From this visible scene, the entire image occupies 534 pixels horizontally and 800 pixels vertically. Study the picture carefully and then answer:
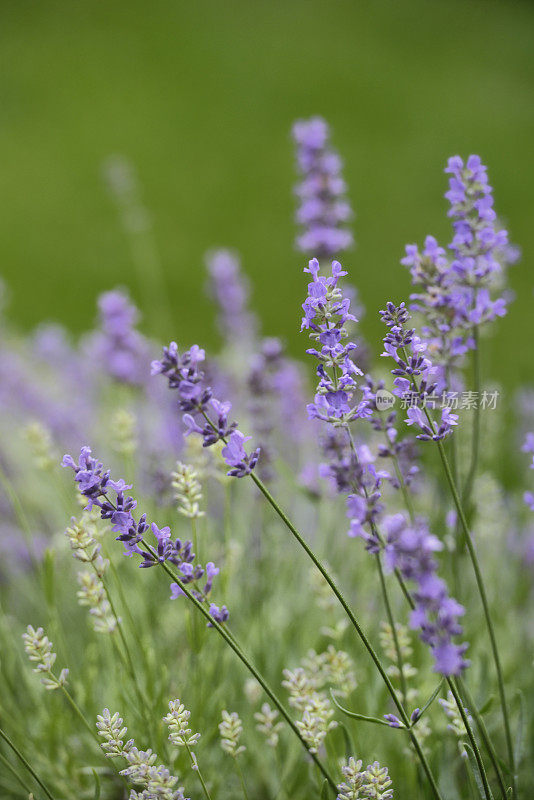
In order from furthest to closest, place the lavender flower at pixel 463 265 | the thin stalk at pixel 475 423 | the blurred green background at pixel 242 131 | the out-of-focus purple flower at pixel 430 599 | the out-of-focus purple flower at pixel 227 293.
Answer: the blurred green background at pixel 242 131, the out-of-focus purple flower at pixel 227 293, the thin stalk at pixel 475 423, the lavender flower at pixel 463 265, the out-of-focus purple flower at pixel 430 599

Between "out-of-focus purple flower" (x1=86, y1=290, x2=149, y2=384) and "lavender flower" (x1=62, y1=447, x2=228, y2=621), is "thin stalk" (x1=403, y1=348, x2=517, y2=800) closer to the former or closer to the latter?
"lavender flower" (x1=62, y1=447, x2=228, y2=621)

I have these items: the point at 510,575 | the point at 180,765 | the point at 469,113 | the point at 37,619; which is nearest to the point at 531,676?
the point at 510,575

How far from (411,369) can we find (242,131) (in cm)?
543

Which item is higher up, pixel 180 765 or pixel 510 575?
pixel 510 575

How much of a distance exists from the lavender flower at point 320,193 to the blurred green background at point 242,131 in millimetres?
2322

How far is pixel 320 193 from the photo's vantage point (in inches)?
54.5

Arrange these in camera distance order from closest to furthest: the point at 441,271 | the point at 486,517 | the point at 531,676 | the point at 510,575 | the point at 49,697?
the point at 441,271, the point at 49,697, the point at 531,676, the point at 486,517, the point at 510,575

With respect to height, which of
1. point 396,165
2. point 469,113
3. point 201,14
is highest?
point 201,14

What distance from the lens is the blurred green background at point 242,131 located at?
15.3 feet

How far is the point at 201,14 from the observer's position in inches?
266

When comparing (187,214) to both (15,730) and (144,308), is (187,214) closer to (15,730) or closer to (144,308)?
(144,308)

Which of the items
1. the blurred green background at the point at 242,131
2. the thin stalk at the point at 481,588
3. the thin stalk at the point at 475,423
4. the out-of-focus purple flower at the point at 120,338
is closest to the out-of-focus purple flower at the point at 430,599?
the thin stalk at the point at 481,588

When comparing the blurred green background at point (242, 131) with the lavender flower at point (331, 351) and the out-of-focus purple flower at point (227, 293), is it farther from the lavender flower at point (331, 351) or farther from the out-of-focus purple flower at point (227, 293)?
the lavender flower at point (331, 351)

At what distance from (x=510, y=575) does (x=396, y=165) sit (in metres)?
3.81
